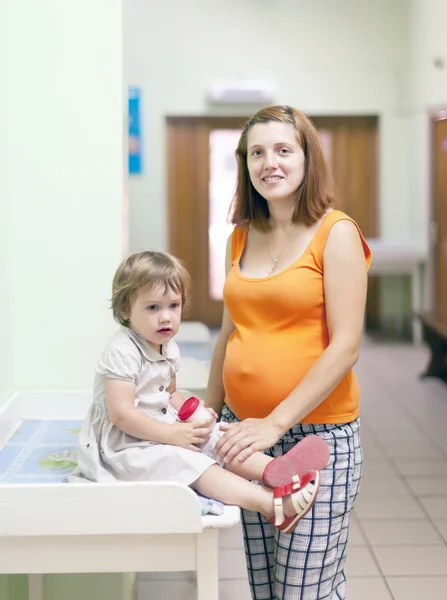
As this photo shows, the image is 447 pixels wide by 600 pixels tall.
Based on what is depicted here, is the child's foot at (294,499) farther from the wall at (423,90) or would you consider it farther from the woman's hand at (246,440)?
the wall at (423,90)

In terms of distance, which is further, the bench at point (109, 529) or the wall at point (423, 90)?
the wall at point (423, 90)

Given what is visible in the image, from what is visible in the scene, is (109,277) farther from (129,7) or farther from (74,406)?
(129,7)

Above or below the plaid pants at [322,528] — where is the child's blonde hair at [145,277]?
above

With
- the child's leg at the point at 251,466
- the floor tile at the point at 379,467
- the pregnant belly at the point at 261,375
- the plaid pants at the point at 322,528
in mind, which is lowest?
the floor tile at the point at 379,467

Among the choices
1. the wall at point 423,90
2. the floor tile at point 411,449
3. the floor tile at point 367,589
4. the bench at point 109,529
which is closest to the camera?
the bench at point 109,529

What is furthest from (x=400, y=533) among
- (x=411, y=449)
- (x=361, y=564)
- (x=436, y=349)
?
(x=436, y=349)

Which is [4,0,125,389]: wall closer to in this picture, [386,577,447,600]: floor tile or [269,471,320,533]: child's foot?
[269,471,320,533]: child's foot

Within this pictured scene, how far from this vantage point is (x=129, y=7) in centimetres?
812

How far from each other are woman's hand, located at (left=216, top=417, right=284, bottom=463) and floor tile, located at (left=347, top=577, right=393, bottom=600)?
1.33 meters

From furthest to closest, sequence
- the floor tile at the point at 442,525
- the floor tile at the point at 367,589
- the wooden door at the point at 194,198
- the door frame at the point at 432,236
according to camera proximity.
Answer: the wooden door at the point at 194,198
the door frame at the point at 432,236
the floor tile at the point at 442,525
the floor tile at the point at 367,589

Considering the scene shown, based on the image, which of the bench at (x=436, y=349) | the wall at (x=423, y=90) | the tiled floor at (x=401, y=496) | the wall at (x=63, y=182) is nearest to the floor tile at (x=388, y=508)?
the tiled floor at (x=401, y=496)

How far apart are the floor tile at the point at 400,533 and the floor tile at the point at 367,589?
33cm

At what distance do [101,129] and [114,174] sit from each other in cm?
14

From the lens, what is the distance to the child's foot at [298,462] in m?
1.54
